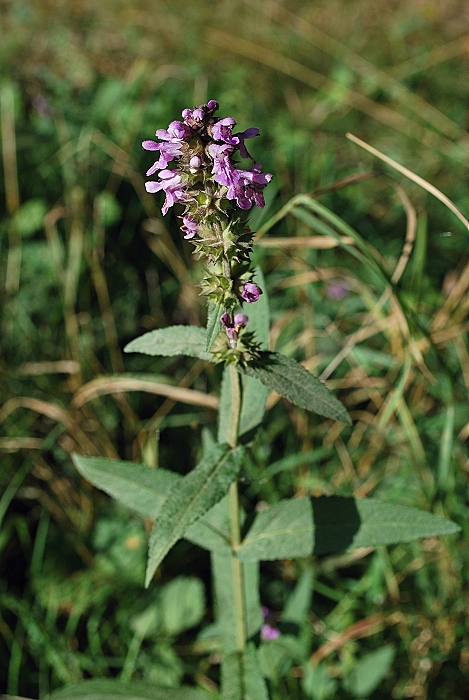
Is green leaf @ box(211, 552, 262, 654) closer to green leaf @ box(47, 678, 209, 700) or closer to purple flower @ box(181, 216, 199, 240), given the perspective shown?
green leaf @ box(47, 678, 209, 700)

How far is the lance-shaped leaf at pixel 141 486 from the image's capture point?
1.74m

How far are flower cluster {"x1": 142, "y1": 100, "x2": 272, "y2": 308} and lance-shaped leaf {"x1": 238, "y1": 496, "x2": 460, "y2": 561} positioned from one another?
1.98 ft

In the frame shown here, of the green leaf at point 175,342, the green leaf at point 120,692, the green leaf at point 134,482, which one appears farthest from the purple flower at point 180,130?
the green leaf at point 120,692

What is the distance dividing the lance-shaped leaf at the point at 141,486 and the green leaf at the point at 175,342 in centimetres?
41

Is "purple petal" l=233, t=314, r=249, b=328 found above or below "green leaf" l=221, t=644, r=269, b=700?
above

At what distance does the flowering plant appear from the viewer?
4.19 ft

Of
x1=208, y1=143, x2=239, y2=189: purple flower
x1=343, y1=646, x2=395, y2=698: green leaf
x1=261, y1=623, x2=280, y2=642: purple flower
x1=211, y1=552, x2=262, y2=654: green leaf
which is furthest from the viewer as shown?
x1=261, y1=623, x2=280, y2=642: purple flower

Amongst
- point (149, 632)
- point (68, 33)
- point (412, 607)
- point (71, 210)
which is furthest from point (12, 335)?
point (68, 33)

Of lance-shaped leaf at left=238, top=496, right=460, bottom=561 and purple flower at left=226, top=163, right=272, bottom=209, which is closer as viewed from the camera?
purple flower at left=226, top=163, right=272, bottom=209

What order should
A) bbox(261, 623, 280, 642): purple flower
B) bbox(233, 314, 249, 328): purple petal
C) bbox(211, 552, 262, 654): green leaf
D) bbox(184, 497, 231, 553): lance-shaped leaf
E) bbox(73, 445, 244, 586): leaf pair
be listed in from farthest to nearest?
bbox(261, 623, 280, 642): purple flower → bbox(211, 552, 262, 654): green leaf → bbox(184, 497, 231, 553): lance-shaped leaf → bbox(233, 314, 249, 328): purple petal → bbox(73, 445, 244, 586): leaf pair

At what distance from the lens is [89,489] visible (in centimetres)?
271

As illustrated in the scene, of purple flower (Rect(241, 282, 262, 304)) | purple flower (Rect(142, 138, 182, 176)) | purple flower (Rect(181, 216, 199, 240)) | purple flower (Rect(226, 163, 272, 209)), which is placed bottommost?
purple flower (Rect(241, 282, 262, 304))

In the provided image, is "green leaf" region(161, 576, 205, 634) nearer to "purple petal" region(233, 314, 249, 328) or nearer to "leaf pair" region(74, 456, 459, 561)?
"leaf pair" region(74, 456, 459, 561)

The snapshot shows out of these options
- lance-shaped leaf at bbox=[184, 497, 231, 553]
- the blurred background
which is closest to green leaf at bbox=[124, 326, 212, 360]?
lance-shaped leaf at bbox=[184, 497, 231, 553]
